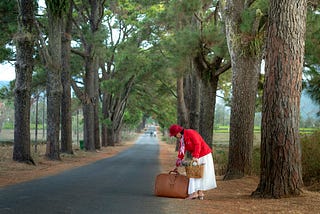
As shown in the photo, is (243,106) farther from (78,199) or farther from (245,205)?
(78,199)

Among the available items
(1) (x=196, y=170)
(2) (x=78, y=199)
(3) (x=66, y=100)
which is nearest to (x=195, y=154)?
(1) (x=196, y=170)

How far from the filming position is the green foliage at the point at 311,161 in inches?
477

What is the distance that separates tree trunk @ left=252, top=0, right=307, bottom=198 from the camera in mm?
8602

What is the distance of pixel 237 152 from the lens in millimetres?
12703

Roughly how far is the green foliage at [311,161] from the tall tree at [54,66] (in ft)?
39.0

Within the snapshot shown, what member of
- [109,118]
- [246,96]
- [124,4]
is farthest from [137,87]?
[246,96]

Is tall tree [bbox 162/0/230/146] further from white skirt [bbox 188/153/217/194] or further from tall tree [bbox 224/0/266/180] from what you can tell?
white skirt [bbox 188/153/217/194]

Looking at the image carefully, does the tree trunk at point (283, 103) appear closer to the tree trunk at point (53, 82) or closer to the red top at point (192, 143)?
the red top at point (192, 143)

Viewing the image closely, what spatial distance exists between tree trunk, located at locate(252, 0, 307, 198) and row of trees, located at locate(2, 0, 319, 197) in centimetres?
2

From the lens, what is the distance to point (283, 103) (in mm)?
8641

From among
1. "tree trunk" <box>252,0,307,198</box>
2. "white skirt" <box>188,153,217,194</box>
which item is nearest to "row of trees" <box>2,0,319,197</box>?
"tree trunk" <box>252,0,307,198</box>

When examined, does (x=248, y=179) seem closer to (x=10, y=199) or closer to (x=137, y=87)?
(x=10, y=199)

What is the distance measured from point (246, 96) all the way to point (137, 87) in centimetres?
3347

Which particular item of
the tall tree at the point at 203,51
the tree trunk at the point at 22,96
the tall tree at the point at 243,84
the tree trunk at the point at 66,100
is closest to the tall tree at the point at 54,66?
the tree trunk at the point at 22,96
